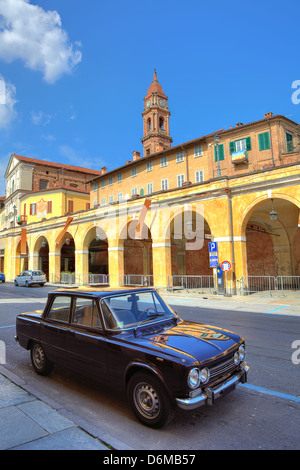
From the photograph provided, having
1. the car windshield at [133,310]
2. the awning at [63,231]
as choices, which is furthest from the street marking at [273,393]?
the awning at [63,231]

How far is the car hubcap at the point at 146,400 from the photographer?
10.6ft

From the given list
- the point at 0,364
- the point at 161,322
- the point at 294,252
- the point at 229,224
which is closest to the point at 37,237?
the point at 229,224

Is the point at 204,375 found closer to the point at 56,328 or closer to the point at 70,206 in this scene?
the point at 56,328

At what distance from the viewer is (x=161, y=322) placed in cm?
428

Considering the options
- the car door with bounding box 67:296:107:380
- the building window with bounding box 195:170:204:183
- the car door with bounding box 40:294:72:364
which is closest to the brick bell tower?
the building window with bounding box 195:170:204:183

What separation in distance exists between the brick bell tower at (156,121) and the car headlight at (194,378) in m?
44.5

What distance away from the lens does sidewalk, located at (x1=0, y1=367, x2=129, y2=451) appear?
2.86 metres

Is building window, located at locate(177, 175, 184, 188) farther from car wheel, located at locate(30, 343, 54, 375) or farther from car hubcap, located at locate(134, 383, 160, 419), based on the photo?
car hubcap, located at locate(134, 383, 160, 419)

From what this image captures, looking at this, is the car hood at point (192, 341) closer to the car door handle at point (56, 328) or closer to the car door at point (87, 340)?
the car door at point (87, 340)

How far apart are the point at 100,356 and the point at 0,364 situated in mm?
2972

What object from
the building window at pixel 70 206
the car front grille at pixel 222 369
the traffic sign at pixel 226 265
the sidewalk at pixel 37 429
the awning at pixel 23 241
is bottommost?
the sidewalk at pixel 37 429

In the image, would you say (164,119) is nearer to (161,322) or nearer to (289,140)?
(289,140)

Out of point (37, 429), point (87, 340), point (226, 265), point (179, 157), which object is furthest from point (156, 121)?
point (37, 429)

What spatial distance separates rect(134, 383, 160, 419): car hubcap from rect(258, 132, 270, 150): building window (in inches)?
1026
